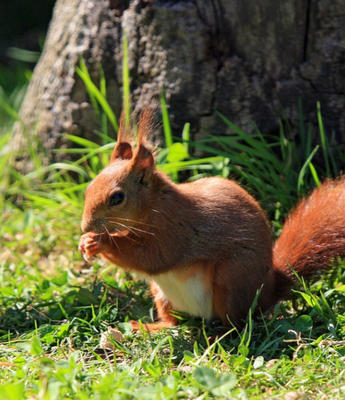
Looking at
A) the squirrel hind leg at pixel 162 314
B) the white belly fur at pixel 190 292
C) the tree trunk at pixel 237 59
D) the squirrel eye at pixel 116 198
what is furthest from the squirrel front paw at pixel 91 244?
the tree trunk at pixel 237 59

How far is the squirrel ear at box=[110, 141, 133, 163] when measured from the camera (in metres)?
2.65

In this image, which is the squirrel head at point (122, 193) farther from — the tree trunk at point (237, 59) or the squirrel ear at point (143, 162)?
the tree trunk at point (237, 59)

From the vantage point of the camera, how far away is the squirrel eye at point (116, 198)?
242 cm

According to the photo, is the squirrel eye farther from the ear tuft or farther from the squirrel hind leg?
the squirrel hind leg

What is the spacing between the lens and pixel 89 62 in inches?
142

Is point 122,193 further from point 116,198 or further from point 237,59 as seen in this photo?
point 237,59

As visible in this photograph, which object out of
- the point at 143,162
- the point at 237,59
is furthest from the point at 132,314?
the point at 237,59

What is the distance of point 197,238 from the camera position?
252 centimetres

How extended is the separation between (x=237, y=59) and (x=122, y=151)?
1.01 metres

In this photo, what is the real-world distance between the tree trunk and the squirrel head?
0.81 m

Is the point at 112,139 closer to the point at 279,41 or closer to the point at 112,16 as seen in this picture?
the point at 112,16

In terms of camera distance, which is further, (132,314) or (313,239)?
(132,314)

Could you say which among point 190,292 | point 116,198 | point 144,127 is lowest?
point 190,292

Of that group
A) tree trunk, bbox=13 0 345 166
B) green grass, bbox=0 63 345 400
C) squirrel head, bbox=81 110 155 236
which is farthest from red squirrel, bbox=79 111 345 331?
tree trunk, bbox=13 0 345 166
